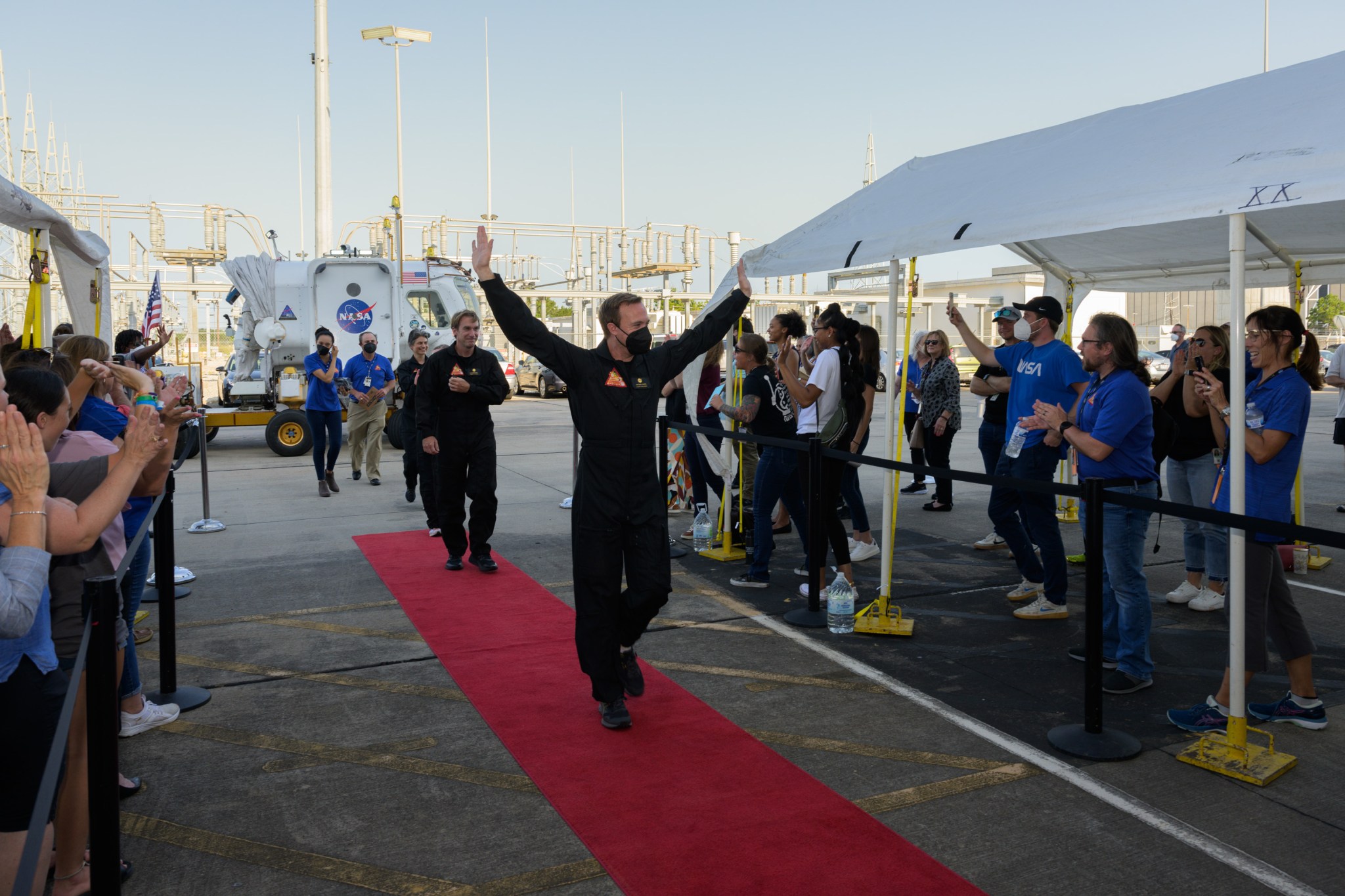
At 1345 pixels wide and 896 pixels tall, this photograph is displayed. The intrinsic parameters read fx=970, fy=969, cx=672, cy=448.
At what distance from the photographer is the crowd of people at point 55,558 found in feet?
7.79

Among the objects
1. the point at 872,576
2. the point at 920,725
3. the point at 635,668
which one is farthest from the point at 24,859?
the point at 872,576

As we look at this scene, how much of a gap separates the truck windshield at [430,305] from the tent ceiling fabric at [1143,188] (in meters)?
10.7

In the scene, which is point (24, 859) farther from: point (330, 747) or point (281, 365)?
point (281, 365)

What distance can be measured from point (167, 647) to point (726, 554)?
4.24 meters

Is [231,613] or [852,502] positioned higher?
[852,502]

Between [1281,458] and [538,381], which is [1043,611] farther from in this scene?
[538,381]

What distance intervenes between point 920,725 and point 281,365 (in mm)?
13736

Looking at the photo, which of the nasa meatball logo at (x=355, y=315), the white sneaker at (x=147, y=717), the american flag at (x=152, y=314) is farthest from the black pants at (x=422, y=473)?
the nasa meatball logo at (x=355, y=315)

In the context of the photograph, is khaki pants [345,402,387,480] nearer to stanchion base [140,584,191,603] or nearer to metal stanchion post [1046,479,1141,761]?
stanchion base [140,584,191,603]

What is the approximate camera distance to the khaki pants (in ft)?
39.2

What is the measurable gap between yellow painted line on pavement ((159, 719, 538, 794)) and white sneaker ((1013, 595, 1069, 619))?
138 inches

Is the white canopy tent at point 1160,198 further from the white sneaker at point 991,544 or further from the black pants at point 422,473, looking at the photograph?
the white sneaker at point 991,544

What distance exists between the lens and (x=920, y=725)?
14.5 feet

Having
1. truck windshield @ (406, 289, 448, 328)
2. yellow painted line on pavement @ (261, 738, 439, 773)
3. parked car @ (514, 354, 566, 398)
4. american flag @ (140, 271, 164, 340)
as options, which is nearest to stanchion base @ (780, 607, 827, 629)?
yellow painted line on pavement @ (261, 738, 439, 773)
